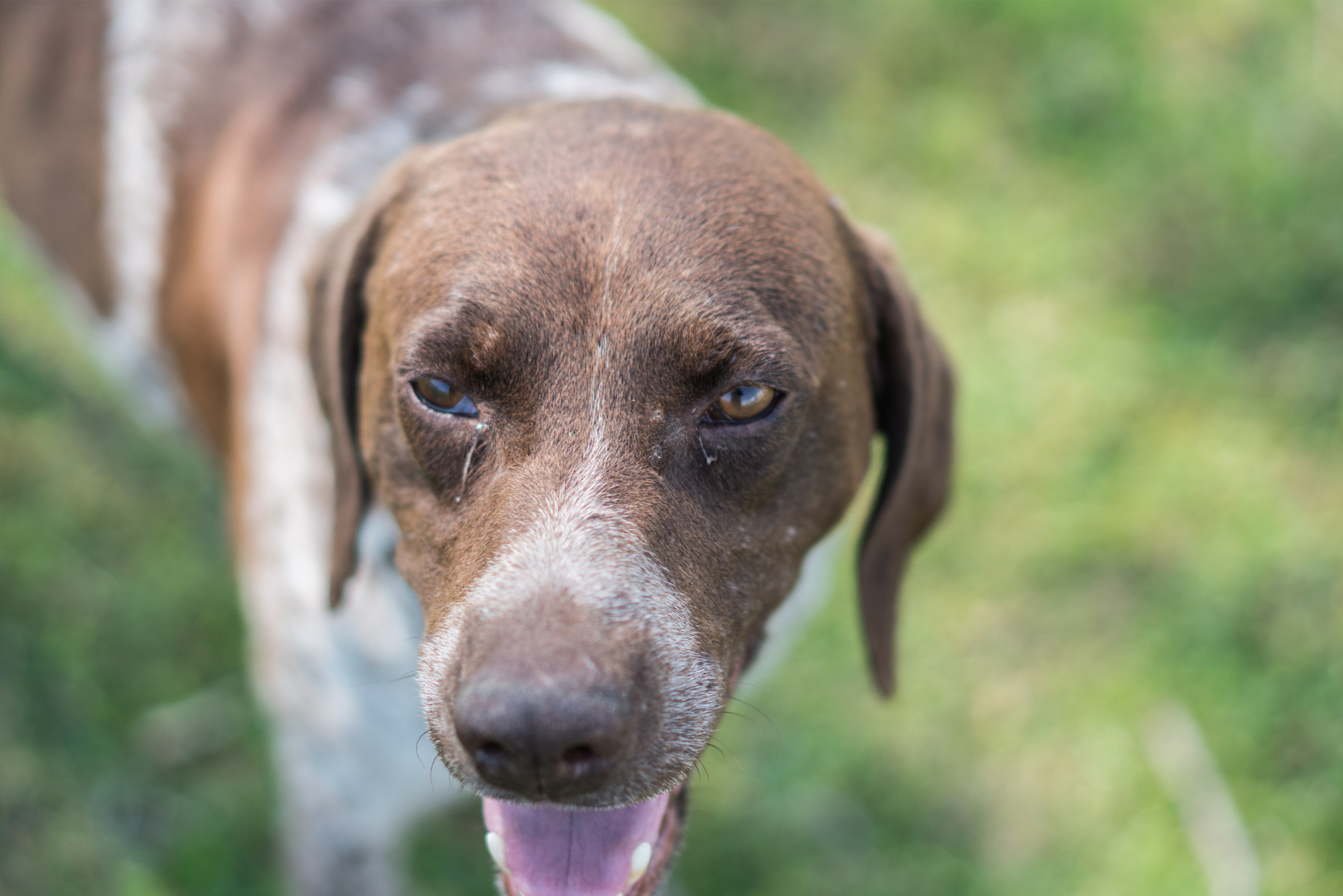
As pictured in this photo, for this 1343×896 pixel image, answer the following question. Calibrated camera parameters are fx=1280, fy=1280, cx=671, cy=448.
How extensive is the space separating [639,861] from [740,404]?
862 mm

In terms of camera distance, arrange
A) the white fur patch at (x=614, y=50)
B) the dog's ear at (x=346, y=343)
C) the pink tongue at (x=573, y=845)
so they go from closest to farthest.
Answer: the pink tongue at (x=573, y=845) < the dog's ear at (x=346, y=343) < the white fur patch at (x=614, y=50)

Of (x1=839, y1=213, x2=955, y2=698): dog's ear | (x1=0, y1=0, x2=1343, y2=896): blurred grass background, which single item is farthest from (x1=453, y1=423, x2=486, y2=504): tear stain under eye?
(x1=0, y1=0, x2=1343, y2=896): blurred grass background

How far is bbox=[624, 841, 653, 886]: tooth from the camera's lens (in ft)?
7.69

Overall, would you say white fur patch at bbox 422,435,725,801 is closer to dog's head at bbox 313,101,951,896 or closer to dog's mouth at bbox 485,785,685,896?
dog's head at bbox 313,101,951,896

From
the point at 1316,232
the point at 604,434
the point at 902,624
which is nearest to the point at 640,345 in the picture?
the point at 604,434

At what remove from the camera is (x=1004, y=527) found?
4695mm

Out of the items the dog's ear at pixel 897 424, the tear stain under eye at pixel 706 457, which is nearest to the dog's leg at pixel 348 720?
the tear stain under eye at pixel 706 457

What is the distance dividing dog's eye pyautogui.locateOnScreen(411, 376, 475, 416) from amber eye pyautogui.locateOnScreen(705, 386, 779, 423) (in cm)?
43

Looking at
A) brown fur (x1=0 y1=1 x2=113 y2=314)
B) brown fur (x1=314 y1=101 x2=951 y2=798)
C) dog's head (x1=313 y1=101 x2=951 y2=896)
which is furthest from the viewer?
brown fur (x1=0 y1=1 x2=113 y2=314)

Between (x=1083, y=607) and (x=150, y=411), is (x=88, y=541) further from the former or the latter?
(x=1083, y=607)

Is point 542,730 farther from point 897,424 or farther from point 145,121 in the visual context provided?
point 145,121

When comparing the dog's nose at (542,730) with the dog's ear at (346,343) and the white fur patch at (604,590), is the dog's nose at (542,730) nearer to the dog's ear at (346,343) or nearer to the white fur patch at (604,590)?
the white fur patch at (604,590)

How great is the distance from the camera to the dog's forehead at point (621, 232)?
2199 millimetres

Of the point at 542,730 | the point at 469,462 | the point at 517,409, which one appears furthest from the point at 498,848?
the point at 517,409
